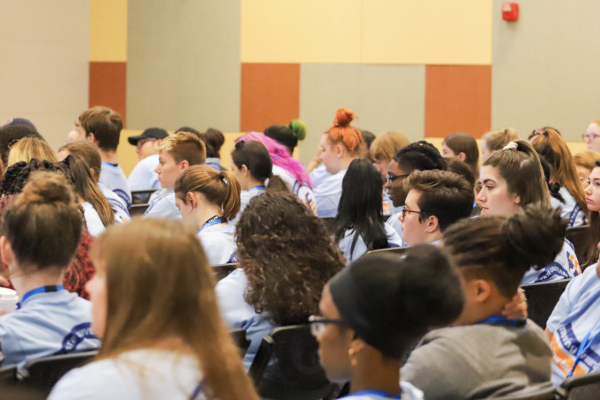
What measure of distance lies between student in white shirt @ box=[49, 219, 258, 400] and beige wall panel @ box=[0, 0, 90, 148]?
7607mm

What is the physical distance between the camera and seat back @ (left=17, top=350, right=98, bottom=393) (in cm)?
175

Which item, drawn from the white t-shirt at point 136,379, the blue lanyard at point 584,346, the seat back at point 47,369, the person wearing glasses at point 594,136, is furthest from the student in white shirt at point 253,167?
the white t-shirt at point 136,379

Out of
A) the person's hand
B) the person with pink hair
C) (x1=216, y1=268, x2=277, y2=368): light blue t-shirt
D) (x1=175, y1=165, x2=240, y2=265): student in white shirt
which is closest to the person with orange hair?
the person with pink hair

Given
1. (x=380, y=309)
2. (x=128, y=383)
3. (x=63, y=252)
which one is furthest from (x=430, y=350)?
(x=63, y=252)

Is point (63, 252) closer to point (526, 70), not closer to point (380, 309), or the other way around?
point (380, 309)

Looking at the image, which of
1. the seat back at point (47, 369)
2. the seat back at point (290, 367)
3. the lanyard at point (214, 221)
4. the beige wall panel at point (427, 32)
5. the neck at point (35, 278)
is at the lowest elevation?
the seat back at point (290, 367)

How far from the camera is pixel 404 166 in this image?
Answer: 454cm

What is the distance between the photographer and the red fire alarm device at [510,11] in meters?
8.04

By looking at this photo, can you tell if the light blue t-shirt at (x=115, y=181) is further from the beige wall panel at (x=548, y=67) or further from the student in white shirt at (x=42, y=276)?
the beige wall panel at (x=548, y=67)

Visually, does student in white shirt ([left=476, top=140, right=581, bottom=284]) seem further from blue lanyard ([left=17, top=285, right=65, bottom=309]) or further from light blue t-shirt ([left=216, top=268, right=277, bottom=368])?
blue lanyard ([left=17, top=285, right=65, bottom=309])

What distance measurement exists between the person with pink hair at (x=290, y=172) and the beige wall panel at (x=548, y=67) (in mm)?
3242

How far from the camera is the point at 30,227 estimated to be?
1.98 meters

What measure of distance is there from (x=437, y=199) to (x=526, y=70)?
17.7 feet

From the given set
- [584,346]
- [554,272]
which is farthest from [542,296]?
[584,346]
